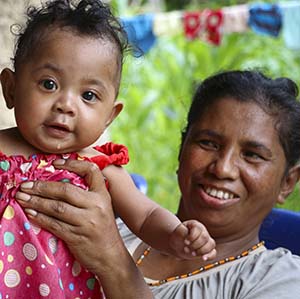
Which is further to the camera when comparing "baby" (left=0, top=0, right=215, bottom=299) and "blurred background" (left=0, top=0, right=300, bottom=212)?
"blurred background" (left=0, top=0, right=300, bottom=212)

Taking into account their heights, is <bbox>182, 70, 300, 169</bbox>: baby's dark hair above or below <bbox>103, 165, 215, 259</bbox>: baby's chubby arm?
above

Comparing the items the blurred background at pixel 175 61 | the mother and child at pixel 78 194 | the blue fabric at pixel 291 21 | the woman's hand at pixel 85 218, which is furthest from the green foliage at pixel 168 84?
the woman's hand at pixel 85 218

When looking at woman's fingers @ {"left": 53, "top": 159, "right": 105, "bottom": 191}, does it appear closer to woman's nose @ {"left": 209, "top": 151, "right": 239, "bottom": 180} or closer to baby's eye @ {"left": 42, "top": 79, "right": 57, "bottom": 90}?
baby's eye @ {"left": 42, "top": 79, "right": 57, "bottom": 90}

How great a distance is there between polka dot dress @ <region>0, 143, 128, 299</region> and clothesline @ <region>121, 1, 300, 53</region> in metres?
2.59

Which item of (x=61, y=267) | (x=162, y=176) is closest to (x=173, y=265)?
(x=61, y=267)

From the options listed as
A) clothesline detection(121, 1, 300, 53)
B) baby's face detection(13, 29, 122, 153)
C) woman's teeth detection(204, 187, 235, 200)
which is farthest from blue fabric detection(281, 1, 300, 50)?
baby's face detection(13, 29, 122, 153)

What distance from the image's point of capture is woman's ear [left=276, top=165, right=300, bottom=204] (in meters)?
2.14

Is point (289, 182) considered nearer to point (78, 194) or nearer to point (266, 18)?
point (78, 194)

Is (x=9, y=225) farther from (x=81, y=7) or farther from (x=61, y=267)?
(x=81, y=7)

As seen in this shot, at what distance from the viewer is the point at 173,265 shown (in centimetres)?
206

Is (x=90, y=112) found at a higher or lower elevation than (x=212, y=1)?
lower

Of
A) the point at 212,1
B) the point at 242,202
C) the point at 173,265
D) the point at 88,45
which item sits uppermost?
the point at 212,1

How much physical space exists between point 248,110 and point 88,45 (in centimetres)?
62

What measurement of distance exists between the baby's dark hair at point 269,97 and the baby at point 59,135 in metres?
0.53
